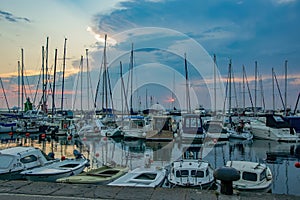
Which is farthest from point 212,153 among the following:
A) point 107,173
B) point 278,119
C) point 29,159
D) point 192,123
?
point 29,159

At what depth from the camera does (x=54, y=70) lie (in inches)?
1875

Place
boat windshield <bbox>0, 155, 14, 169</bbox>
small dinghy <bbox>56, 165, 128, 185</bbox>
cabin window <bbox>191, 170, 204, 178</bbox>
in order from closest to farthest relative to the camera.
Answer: small dinghy <bbox>56, 165, 128, 185</bbox>, cabin window <bbox>191, 170, 204, 178</bbox>, boat windshield <bbox>0, 155, 14, 169</bbox>

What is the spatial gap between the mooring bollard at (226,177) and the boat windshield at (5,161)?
1147 cm

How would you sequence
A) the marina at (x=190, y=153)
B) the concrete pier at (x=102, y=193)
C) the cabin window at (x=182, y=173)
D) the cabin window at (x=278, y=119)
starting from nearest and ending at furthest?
the concrete pier at (x=102, y=193) → the cabin window at (x=182, y=173) → the marina at (x=190, y=153) → the cabin window at (x=278, y=119)

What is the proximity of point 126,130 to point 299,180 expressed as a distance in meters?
22.9

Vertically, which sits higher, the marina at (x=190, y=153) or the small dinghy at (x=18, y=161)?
the small dinghy at (x=18, y=161)

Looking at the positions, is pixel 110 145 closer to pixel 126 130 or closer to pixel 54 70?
pixel 126 130

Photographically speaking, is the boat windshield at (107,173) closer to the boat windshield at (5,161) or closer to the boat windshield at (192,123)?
the boat windshield at (5,161)

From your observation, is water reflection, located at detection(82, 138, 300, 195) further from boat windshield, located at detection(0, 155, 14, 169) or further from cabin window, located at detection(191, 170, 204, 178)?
boat windshield, located at detection(0, 155, 14, 169)

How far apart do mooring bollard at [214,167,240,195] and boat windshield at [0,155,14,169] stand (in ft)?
37.6

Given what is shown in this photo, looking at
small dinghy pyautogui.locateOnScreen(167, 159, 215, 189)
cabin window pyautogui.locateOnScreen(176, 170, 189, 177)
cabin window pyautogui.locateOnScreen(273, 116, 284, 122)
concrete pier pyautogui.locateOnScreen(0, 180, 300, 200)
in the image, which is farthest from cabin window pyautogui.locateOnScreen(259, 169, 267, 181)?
cabin window pyautogui.locateOnScreen(273, 116, 284, 122)

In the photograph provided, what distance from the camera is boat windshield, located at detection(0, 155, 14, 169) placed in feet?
45.2

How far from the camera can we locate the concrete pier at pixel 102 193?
17.4ft

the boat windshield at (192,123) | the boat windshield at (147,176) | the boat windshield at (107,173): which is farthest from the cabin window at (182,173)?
the boat windshield at (192,123)
